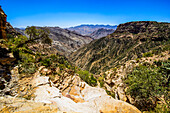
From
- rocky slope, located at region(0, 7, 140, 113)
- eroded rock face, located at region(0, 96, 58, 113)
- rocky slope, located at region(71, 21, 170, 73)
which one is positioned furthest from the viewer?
rocky slope, located at region(71, 21, 170, 73)

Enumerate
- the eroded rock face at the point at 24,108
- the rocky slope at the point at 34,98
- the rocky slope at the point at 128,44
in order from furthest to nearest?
the rocky slope at the point at 128,44
the rocky slope at the point at 34,98
the eroded rock face at the point at 24,108

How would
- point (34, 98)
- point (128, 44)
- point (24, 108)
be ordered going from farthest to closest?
point (128, 44) → point (34, 98) → point (24, 108)

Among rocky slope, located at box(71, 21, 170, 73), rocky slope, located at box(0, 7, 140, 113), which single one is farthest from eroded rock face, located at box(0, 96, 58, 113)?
rocky slope, located at box(71, 21, 170, 73)

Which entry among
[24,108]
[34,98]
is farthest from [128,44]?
[24,108]

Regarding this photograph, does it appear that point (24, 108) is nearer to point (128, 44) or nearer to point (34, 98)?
point (34, 98)

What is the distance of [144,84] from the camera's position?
18266mm

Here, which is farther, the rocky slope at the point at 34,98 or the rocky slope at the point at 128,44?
the rocky slope at the point at 128,44

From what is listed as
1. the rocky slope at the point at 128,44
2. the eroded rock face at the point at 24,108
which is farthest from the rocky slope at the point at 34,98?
the rocky slope at the point at 128,44

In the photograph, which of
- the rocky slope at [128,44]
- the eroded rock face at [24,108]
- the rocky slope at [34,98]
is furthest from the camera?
the rocky slope at [128,44]

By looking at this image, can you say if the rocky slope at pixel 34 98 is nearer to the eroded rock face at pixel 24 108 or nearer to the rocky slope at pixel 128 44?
the eroded rock face at pixel 24 108

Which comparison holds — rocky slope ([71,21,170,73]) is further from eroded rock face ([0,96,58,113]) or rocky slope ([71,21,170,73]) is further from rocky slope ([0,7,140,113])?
eroded rock face ([0,96,58,113])

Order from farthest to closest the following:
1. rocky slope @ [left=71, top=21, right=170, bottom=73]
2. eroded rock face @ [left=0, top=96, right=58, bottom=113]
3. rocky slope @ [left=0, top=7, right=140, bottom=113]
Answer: rocky slope @ [left=71, top=21, right=170, bottom=73], rocky slope @ [left=0, top=7, right=140, bottom=113], eroded rock face @ [left=0, top=96, right=58, bottom=113]

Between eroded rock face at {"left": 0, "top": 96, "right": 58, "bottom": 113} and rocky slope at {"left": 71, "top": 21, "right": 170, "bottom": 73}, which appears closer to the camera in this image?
eroded rock face at {"left": 0, "top": 96, "right": 58, "bottom": 113}

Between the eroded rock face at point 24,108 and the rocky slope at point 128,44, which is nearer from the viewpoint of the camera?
the eroded rock face at point 24,108
